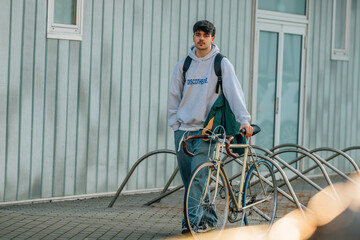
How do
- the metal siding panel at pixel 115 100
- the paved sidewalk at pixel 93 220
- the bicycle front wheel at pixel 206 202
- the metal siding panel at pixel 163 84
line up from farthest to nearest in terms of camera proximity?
the metal siding panel at pixel 163 84, the metal siding panel at pixel 115 100, the paved sidewalk at pixel 93 220, the bicycle front wheel at pixel 206 202

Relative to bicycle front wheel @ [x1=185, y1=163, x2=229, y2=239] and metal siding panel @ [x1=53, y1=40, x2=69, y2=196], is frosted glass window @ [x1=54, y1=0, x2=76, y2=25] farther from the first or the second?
bicycle front wheel @ [x1=185, y1=163, x2=229, y2=239]

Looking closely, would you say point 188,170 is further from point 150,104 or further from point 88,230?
point 150,104

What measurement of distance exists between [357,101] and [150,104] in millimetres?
4998

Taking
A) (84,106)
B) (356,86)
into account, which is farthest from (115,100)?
(356,86)

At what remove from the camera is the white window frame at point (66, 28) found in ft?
30.4

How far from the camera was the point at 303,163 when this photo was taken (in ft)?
42.6

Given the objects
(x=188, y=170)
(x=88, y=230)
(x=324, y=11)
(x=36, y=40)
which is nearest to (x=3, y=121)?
(x=36, y=40)

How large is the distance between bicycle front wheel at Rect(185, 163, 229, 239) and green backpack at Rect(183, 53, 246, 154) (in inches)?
17.1

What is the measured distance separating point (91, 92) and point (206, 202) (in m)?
3.46

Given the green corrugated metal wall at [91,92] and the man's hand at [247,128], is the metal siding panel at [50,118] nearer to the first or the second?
the green corrugated metal wall at [91,92]

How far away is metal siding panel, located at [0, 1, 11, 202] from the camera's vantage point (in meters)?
8.84

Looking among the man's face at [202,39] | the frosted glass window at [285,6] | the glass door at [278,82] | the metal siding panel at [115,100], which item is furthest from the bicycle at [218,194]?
the frosted glass window at [285,6]

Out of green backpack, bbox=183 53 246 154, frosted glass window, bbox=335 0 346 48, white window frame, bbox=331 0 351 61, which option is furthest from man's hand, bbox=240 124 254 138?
frosted glass window, bbox=335 0 346 48

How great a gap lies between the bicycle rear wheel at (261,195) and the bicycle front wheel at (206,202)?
31cm
